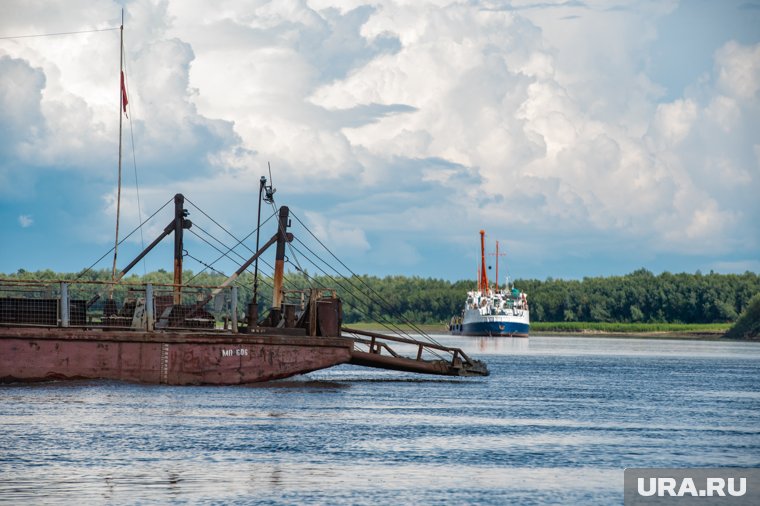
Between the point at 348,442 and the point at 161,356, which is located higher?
the point at 161,356

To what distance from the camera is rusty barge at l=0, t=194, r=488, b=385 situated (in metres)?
37.3

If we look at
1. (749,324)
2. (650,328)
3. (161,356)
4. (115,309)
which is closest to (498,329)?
(650,328)

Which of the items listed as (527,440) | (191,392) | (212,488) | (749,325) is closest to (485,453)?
(527,440)

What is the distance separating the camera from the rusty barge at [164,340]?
1470 inches

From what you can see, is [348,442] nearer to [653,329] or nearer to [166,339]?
[166,339]

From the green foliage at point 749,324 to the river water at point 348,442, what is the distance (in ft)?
387

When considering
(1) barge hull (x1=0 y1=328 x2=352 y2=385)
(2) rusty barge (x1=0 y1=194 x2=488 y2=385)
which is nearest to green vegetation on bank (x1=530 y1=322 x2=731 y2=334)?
(2) rusty barge (x1=0 y1=194 x2=488 y2=385)

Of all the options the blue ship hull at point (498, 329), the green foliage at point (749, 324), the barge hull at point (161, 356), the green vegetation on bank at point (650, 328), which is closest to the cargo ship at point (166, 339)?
the barge hull at point (161, 356)

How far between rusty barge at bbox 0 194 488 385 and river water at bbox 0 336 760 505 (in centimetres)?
67

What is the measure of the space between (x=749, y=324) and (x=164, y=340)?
136 m

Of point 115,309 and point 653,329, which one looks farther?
point 653,329

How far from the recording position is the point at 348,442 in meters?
28.3

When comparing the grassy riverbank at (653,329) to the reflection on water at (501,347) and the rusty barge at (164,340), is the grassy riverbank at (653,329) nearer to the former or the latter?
the reflection on water at (501,347)

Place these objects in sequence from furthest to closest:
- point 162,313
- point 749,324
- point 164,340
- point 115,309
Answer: point 749,324, point 162,313, point 115,309, point 164,340
